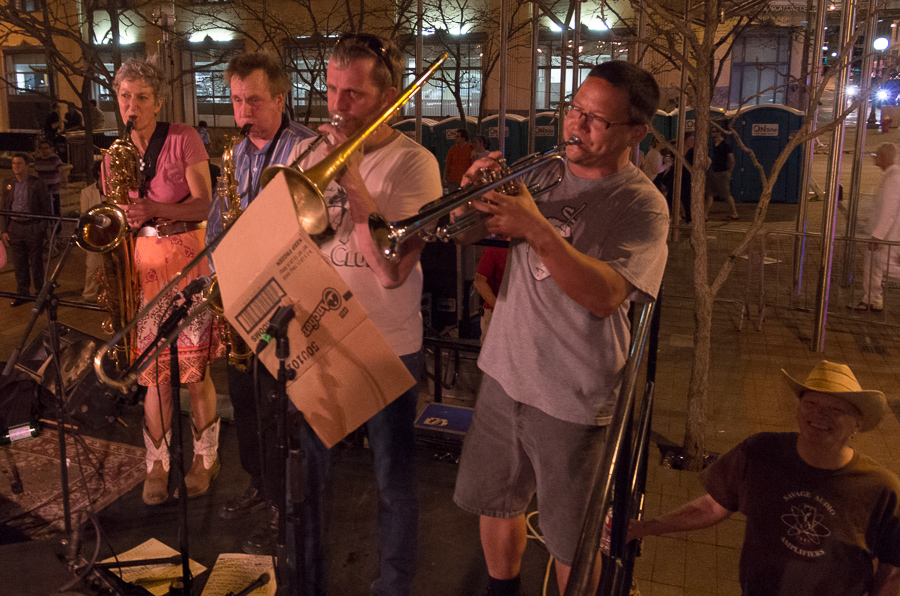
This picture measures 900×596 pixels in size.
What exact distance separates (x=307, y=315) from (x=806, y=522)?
1.82 m

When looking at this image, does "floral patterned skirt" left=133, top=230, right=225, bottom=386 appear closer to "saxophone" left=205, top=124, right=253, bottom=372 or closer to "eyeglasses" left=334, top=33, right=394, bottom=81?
"saxophone" left=205, top=124, right=253, bottom=372

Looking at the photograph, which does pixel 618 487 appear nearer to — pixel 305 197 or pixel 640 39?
pixel 305 197

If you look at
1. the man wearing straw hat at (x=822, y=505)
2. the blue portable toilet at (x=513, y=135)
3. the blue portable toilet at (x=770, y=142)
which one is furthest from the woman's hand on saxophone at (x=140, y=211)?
the blue portable toilet at (x=513, y=135)

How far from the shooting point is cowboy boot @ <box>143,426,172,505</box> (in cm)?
375

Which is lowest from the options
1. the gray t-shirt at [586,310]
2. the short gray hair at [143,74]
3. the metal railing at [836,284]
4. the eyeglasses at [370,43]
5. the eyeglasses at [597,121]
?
the metal railing at [836,284]

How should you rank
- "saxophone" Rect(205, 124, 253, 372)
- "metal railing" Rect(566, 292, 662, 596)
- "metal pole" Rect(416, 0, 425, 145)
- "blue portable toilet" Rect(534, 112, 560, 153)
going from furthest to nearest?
"blue portable toilet" Rect(534, 112, 560, 153) < "metal pole" Rect(416, 0, 425, 145) < "saxophone" Rect(205, 124, 253, 372) < "metal railing" Rect(566, 292, 662, 596)

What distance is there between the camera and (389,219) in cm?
241

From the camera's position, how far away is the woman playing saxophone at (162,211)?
3.54 metres

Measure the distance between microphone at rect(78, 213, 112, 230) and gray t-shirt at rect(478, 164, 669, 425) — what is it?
191 centimetres

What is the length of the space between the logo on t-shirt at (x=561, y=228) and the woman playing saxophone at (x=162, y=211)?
1.89 m

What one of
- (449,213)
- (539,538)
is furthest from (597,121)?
(539,538)

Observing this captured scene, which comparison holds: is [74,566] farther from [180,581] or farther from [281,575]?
[281,575]

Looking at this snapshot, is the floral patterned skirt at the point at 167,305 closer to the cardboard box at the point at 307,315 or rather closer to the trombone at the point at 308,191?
the trombone at the point at 308,191

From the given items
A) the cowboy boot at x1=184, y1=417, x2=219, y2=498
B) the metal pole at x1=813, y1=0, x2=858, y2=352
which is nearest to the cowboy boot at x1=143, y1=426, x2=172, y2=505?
the cowboy boot at x1=184, y1=417, x2=219, y2=498
